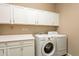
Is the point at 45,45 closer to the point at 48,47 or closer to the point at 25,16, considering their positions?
the point at 48,47

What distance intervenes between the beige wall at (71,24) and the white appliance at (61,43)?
0.21 meters

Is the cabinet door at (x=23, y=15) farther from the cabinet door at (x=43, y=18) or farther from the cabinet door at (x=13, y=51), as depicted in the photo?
the cabinet door at (x=13, y=51)

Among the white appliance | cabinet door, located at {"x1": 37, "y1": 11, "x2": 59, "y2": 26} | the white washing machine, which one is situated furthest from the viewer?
the white appliance

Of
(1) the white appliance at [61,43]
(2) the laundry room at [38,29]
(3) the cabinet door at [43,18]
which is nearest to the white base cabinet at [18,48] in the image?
(2) the laundry room at [38,29]

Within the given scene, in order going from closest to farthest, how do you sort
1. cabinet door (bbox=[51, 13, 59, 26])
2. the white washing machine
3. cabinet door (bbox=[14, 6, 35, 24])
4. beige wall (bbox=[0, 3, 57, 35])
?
cabinet door (bbox=[14, 6, 35, 24]), beige wall (bbox=[0, 3, 57, 35]), the white washing machine, cabinet door (bbox=[51, 13, 59, 26])

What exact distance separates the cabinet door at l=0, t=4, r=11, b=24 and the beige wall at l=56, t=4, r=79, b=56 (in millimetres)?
1661

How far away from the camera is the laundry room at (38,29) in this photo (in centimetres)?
228

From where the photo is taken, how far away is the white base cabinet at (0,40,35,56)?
2.18 metres

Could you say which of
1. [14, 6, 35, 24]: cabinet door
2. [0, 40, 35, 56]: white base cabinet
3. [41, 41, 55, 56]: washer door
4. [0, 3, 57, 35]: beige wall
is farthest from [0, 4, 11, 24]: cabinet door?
[41, 41, 55, 56]: washer door

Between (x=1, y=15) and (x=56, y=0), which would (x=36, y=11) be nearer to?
(x=1, y=15)

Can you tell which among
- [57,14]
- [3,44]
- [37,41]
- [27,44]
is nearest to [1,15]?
[3,44]

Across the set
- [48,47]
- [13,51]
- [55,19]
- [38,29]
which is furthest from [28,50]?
[55,19]

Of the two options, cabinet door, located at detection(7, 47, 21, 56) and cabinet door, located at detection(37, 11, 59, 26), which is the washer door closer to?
cabinet door, located at detection(37, 11, 59, 26)

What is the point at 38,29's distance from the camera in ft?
10.4
